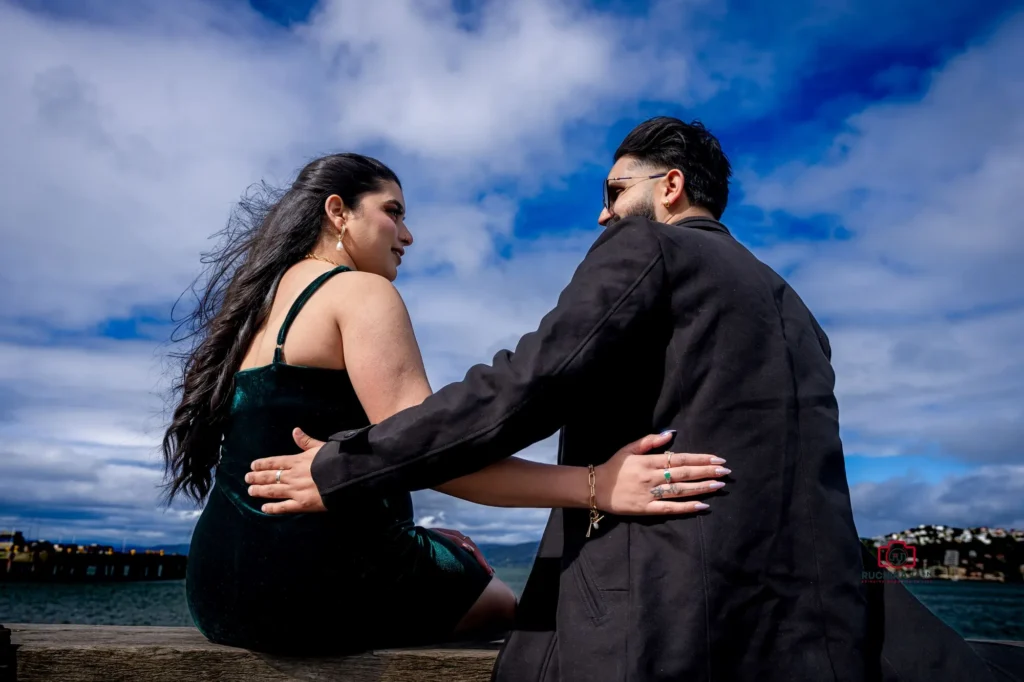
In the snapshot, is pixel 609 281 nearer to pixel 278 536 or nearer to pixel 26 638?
pixel 278 536

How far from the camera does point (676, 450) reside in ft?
6.11

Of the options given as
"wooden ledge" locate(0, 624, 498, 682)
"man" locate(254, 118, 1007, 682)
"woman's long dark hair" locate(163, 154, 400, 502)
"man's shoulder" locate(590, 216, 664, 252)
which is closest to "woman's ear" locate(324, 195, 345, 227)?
"woman's long dark hair" locate(163, 154, 400, 502)

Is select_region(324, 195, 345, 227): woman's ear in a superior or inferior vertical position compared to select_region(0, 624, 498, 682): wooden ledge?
superior

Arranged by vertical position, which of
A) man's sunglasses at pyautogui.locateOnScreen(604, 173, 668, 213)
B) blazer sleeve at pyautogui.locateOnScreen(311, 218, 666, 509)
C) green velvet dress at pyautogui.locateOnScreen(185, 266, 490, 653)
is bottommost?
green velvet dress at pyautogui.locateOnScreen(185, 266, 490, 653)

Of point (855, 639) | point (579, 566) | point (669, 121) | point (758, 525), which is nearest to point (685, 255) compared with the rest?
point (758, 525)

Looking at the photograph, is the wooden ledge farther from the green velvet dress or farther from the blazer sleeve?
the blazer sleeve

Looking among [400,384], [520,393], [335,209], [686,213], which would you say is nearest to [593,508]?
[520,393]

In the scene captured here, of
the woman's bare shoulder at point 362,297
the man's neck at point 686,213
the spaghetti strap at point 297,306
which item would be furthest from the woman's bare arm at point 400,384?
the man's neck at point 686,213

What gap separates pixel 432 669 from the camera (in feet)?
7.48

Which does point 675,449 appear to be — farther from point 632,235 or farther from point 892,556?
point 892,556

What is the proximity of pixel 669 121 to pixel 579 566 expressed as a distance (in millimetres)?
1971

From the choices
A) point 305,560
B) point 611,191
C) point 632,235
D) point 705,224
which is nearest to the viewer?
point 632,235

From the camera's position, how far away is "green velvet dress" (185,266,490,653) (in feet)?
7.36

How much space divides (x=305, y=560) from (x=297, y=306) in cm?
82
